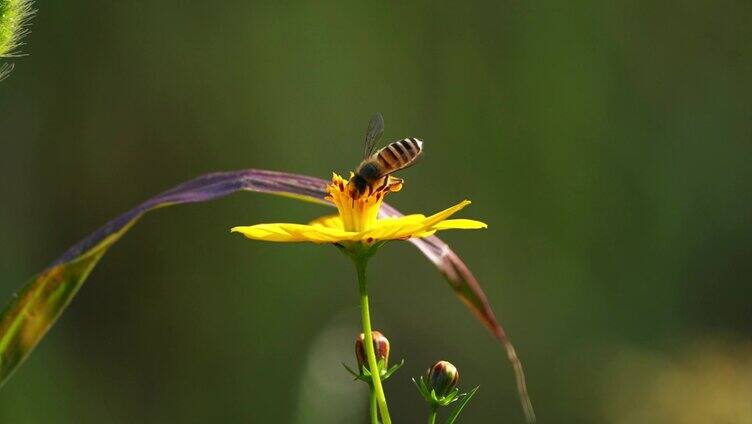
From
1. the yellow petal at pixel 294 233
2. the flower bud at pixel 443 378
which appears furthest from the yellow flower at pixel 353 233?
the flower bud at pixel 443 378

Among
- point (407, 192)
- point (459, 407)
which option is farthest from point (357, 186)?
point (407, 192)

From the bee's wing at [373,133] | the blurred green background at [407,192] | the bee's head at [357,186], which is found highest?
the bee's wing at [373,133]

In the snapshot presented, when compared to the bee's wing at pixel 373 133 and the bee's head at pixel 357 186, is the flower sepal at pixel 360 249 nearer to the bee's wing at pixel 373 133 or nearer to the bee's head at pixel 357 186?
the bee's head at pixel 357 186

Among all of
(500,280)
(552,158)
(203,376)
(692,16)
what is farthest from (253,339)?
(692,16)

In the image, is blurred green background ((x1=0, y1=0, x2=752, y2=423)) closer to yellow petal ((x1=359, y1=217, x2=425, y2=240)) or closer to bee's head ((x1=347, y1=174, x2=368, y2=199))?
bee's head ((x1=347, y1=174, x2=368, y2=199))

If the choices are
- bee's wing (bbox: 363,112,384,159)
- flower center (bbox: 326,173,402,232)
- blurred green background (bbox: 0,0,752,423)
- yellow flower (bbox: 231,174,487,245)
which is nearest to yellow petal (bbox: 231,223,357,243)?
yellow flower (bbox: 231,174,487,245)

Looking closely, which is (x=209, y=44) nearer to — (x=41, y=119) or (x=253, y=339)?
Answer: (x=41, y=119)
